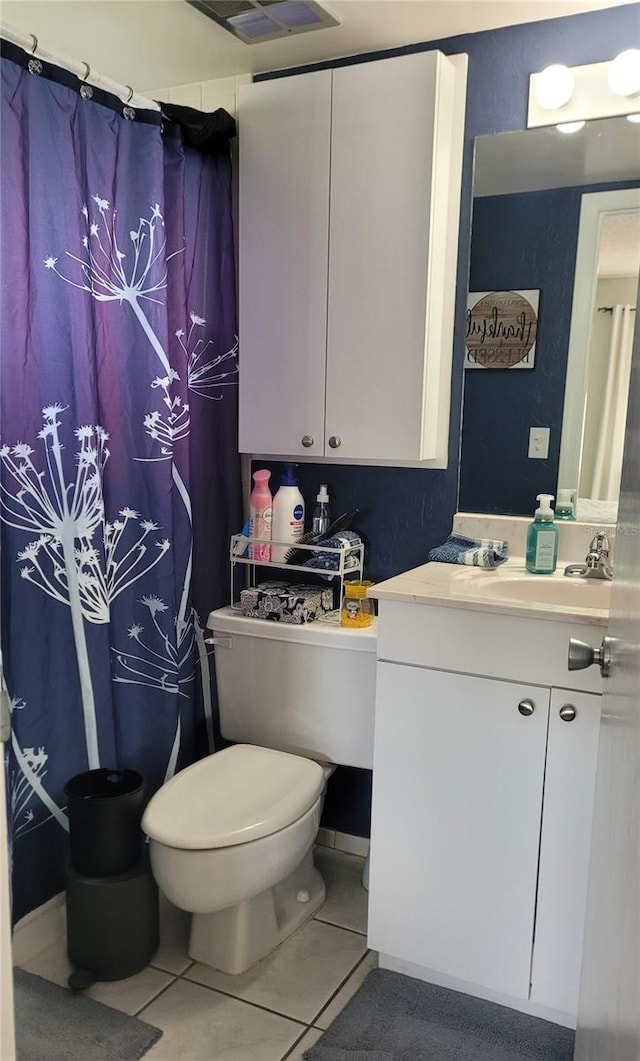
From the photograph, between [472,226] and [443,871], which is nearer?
[443,871]

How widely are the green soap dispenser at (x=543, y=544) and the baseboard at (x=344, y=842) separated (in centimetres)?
99

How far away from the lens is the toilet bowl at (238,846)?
1.74 metres

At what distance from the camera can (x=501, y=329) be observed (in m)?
2.07

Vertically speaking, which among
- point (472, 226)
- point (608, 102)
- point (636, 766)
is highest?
point (608, 102)

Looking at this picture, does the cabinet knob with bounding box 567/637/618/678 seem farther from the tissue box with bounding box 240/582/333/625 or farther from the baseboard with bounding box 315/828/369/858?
A: the baseboard with bounding box 315/828/369/858

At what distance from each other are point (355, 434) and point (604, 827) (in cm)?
127

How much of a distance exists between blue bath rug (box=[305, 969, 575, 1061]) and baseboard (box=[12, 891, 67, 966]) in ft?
2.31

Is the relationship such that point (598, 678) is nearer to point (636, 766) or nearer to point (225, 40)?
point (636, 766)

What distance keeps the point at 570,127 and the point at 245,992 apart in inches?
83.6

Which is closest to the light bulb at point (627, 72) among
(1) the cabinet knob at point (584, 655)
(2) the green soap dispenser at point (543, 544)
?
(2) the green soap dispenser at point (543, 544)

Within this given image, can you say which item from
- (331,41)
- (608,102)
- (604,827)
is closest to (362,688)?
(604,827)

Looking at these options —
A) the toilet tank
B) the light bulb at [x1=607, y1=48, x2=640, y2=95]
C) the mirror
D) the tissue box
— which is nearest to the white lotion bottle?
the tissue box

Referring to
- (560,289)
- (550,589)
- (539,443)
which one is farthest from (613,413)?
(550,589)

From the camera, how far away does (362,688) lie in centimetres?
209
